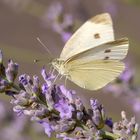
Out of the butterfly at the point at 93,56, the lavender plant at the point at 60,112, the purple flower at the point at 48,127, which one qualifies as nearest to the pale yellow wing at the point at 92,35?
the butterfly at the point at 93,56

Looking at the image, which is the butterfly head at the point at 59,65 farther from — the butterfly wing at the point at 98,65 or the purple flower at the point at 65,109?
the purple flower at the point at 65,109

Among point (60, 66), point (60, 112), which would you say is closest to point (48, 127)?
point (60, 112)

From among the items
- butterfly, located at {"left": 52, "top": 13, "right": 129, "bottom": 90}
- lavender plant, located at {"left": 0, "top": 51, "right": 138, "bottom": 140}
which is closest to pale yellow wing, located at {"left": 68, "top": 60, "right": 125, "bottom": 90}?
butterfly, located at {"left": 52, "top": 13, "right": 129, "bottom": 90}

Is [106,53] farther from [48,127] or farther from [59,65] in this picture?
[48,127]

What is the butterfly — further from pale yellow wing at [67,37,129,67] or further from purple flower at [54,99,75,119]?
purple flower at [54,99,75,119]

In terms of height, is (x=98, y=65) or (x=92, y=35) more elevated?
(x=92, y=35)

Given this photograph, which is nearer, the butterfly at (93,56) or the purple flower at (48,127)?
the purple flower at (48,127)

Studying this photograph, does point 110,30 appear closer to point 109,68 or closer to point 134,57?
point 109,68
